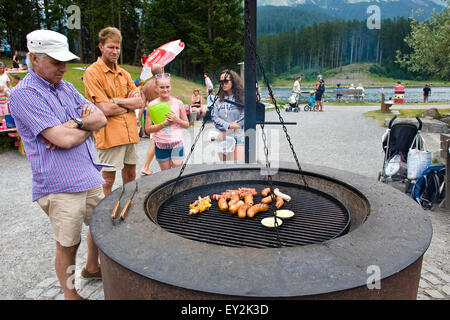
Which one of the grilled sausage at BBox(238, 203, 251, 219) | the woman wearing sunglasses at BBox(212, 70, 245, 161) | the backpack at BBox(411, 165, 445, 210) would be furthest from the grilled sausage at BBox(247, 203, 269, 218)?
the backpack at BBox(411, 165, 445, 210)

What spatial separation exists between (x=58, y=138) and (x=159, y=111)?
6.93 ft

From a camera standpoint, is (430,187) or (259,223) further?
(430,187)

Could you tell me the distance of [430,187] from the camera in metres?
4.73

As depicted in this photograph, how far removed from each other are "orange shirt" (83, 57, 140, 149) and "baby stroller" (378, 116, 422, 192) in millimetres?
4284

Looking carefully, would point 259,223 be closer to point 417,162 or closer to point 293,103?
point 417,162

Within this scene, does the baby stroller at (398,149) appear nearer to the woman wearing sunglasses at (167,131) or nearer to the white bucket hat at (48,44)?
the woman wearing sunglasses at (167,131)

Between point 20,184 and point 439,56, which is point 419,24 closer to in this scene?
point 439,56

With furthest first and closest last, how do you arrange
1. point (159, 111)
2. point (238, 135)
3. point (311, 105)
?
point (311, 105), point (238, 135), point (159, 111)

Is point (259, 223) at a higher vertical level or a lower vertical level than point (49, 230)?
higher

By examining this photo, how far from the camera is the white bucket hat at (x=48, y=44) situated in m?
2.00

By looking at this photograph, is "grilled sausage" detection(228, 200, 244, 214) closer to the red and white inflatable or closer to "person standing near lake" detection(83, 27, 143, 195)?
"person standing near lake" detection(83, 27, 143, 195)

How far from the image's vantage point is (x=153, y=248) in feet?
5.97

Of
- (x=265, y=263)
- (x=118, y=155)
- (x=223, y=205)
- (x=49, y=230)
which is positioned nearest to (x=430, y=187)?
(x=223, y=205)

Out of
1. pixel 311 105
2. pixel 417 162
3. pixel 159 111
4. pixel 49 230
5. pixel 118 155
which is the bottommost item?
pixel 49 230
